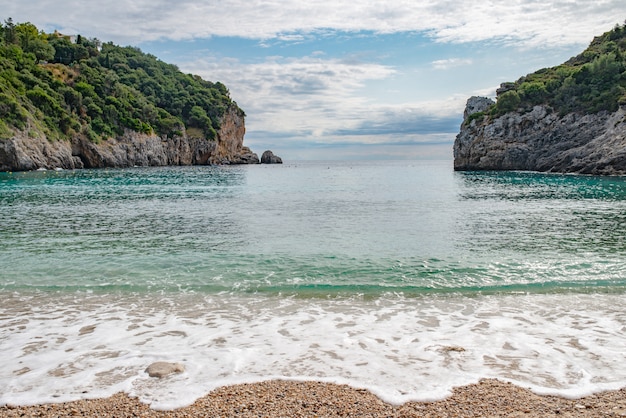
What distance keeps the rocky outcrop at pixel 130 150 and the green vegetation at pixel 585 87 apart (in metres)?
79.2

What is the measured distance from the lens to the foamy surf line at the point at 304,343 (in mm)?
5363

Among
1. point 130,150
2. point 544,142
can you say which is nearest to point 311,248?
point 544,142

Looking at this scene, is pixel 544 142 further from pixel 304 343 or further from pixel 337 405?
pixel 337 405

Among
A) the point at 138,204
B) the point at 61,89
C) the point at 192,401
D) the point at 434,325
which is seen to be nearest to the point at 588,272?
the point at 434,325

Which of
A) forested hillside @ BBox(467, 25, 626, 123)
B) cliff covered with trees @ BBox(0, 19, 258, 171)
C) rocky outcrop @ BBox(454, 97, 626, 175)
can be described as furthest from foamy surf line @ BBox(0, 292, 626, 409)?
forested hillside @ BBox(467, 25, 626, 123)

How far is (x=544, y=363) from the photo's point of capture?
599cm

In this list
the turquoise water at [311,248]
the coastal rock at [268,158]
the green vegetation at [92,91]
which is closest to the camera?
the turquoise water at [311,248]

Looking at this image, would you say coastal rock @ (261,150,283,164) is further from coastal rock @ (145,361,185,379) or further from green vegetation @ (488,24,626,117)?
coastal rock @ (145,361,185,379)

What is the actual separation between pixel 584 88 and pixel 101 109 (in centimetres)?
9628

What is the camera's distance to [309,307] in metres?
8.93

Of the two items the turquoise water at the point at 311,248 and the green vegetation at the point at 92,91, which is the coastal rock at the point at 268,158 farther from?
the turquoise water at the point at 311,248

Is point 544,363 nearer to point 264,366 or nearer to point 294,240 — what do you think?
point 264,366

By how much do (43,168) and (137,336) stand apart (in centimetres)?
7492

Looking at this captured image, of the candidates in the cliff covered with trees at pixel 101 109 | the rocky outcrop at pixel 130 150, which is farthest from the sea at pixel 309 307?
the cliff covered with trees at pixel 101 109
